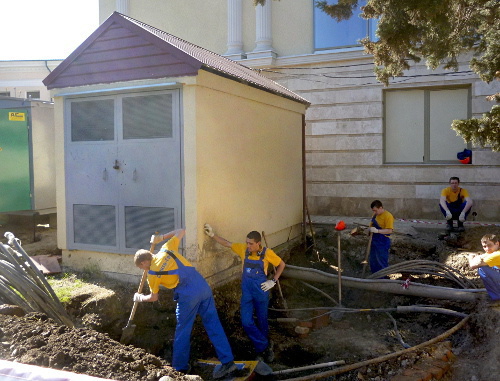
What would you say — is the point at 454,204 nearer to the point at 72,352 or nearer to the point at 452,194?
the point at 452,194

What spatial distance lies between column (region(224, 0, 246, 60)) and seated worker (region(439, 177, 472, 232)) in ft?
24.8

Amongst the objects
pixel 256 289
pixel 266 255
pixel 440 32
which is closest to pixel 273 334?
pixel 256 289

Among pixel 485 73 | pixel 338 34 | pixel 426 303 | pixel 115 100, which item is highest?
pixel 338 34

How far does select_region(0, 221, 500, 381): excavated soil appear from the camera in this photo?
4570mm

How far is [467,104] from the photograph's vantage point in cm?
1292

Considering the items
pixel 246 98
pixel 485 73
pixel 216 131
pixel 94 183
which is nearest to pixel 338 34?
pixel 485 73

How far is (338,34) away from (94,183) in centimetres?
957

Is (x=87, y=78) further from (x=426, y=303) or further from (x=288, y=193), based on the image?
(x=426, y=303)

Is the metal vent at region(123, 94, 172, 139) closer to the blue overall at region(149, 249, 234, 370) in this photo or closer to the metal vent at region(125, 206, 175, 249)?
the metal vent at region(125, 206, 175, 249)

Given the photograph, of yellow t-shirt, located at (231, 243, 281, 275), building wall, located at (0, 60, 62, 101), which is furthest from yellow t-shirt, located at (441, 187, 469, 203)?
building wall, located at (0, 60, 62, 101)

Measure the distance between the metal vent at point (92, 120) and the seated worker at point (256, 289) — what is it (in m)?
2.58

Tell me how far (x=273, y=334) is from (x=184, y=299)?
2.20m

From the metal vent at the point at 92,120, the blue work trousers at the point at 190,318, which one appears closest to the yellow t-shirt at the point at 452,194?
the blue work trousers at the point at 190,318

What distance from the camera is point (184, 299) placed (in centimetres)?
565
